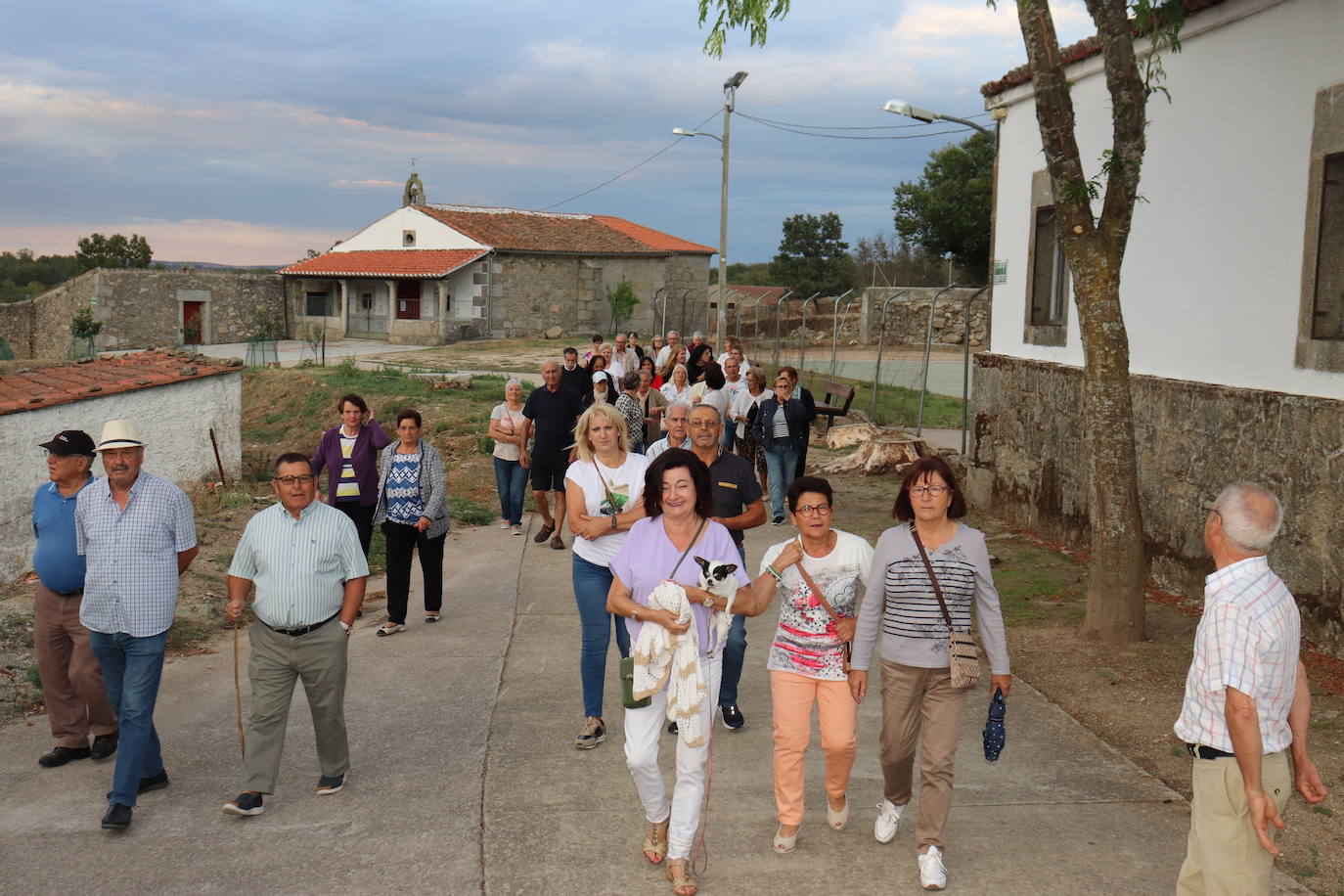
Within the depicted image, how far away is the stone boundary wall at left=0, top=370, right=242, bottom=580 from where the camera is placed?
10.5 m

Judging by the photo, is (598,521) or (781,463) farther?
(781,463)

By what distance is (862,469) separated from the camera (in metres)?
16.3

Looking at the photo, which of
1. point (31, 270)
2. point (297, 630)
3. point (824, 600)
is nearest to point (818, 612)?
point (824, 600)

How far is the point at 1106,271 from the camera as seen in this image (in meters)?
7.66

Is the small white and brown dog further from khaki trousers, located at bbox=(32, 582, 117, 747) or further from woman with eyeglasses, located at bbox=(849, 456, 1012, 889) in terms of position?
khaki trousers, located at bbox=(32, 582, 117, 747)

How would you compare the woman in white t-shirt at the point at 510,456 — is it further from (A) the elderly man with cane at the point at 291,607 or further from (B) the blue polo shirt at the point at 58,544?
(A) the elderly man with cane at the point at 291,607

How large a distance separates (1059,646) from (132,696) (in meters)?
5.70

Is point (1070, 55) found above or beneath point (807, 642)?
above

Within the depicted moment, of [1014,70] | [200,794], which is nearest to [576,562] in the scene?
[200,794]

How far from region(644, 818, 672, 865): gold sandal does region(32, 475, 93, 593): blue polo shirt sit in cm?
307

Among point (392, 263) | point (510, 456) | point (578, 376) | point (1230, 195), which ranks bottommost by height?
point (510, 456)

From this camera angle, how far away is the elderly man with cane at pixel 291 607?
5.27 m

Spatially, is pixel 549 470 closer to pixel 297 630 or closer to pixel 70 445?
pixel 70 445

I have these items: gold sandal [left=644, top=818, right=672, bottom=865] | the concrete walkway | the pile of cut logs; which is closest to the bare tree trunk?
the concrete walkway
